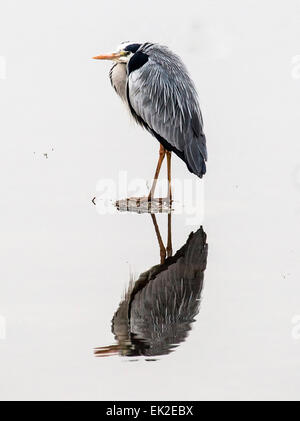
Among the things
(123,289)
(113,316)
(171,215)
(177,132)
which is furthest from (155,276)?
(177,132)

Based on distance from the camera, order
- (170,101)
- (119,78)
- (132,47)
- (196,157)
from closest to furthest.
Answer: (196,157)
(170,101)
(132,47)
(119,78)

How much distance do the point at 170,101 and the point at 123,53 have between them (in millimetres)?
798

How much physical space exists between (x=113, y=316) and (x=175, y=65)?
435 cm

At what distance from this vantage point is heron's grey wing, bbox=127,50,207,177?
10.4 m

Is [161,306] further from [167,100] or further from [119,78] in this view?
[119,78]

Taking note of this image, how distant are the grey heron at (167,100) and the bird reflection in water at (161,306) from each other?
A: 72.8 inches

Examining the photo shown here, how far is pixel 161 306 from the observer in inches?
286

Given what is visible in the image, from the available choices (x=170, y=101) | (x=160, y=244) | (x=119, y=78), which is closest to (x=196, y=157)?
(x=170, y=101)

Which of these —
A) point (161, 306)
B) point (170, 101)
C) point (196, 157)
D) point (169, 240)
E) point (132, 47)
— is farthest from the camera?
point (132, 47)

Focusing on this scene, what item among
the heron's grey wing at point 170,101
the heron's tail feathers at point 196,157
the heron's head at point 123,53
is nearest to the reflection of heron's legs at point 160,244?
the heron's tail feathers at point 196,157

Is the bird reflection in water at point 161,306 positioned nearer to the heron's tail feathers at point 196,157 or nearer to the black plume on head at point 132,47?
the heron's tail feathers at point 196,157

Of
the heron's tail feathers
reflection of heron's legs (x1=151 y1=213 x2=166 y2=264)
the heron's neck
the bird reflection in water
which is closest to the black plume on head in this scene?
the heron's neck

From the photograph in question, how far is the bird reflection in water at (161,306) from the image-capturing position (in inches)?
254

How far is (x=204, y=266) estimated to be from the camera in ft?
27.1
